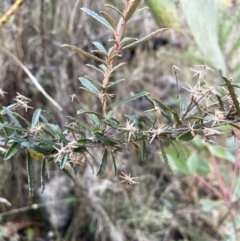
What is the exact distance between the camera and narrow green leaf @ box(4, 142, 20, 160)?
0.31 m

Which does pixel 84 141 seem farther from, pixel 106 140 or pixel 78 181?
pixel 78 181

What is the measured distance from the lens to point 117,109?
1.05 m

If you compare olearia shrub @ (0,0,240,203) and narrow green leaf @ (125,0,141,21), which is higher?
narrow green leaf @ (125,0,141,21)

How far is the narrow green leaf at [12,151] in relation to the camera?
311 mm

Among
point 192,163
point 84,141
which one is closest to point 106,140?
point 84,141

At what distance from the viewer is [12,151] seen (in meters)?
0.32

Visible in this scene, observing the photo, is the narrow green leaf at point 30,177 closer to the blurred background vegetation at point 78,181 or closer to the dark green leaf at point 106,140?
the dark green leaf at point 106,140

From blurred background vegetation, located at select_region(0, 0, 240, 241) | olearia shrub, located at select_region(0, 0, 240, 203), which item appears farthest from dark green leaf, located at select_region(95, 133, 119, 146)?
blurred background vegetation, located at select_region(0, 0, 240, 241)

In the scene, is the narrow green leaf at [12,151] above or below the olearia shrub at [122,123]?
below

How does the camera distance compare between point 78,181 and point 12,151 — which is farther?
point 78,181

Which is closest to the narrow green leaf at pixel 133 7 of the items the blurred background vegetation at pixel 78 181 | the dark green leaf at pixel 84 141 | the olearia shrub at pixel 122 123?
the olearia shrub at pixel 122 123

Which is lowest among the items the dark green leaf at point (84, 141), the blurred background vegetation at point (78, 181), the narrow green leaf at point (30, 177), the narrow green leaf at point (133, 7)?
the blurred background vegetation at point (78, 181)

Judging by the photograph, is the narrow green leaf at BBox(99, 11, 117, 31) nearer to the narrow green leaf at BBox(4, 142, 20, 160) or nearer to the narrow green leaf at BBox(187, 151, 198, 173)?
the narrow green leaf at BBox(4, 142, 20, 160)

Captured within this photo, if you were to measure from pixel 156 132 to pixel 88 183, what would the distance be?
25.0 inches
